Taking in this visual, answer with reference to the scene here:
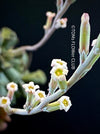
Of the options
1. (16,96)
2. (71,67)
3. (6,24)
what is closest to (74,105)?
(71,67)

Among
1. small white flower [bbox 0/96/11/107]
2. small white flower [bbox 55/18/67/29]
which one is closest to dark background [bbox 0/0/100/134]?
small white flower [bbox 55/18/67/29]

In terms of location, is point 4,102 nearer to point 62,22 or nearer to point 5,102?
point 5,102

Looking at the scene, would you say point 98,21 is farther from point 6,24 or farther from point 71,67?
point 6,24

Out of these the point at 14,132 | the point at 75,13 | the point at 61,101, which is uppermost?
the point at 75,13

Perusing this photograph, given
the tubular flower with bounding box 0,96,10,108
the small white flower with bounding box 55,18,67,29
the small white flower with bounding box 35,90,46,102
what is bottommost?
→ the tubular flower with bounding box 0,96,10,108

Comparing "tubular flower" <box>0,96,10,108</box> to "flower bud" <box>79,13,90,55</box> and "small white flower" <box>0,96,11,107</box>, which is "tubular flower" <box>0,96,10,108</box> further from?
"flower bud" <box>79,13,90,55</box>

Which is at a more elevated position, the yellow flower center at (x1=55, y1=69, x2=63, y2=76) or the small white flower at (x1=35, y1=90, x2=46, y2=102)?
the yellow flower center at (x1=55, y1=69, x2=63, y2=76)
